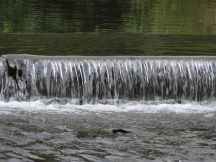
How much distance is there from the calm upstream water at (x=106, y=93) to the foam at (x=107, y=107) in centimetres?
Answer: 2

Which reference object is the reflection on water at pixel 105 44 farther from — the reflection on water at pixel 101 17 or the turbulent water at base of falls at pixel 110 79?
the reflection on water at pixel 101 17

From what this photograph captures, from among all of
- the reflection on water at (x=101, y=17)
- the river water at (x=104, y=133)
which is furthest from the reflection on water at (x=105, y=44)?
the river water at (x=104, y=133)

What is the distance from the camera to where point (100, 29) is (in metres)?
17.7

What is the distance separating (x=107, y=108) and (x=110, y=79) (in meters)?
1.01

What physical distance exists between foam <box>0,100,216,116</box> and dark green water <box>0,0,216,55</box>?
71.8 inches

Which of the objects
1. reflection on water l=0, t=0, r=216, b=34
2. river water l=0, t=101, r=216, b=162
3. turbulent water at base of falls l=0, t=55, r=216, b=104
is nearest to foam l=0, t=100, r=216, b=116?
river water l=0, t=101, r=216, b=162

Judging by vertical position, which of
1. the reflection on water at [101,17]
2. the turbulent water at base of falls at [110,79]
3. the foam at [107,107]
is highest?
the reflection on water at [101,17]

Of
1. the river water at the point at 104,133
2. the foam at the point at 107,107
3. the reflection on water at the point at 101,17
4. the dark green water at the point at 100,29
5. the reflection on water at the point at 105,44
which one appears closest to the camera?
the river water at the point at 104,133

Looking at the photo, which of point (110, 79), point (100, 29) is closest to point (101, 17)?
point (100, 29)

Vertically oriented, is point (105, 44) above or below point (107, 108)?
above

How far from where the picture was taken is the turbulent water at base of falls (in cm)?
1121

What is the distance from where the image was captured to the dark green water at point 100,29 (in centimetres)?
1333

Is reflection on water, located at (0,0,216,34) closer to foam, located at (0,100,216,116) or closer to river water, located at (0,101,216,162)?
foam, located at (0,100,216,116)

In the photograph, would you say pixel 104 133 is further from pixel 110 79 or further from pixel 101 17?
pixel 101 17
